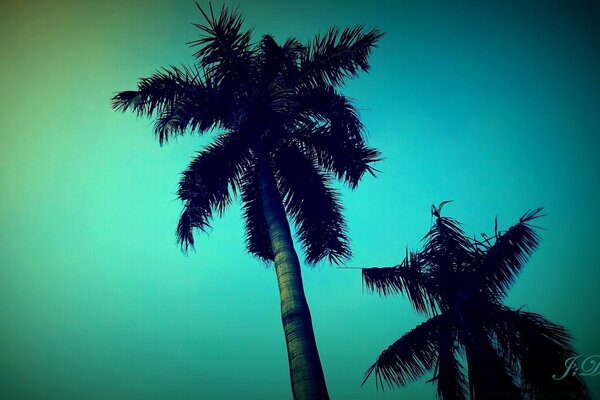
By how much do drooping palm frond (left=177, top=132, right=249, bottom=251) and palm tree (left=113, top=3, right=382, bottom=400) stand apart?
0.03m

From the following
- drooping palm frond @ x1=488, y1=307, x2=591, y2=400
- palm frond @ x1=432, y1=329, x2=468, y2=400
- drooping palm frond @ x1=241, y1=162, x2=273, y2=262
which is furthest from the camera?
drooping palm frond @ x1=241, y1=162, x2=273, y2=262

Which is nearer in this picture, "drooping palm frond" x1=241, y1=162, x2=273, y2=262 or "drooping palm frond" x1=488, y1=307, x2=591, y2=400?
"drooping palm frond" x1=488, y1=307, x2=591, y2=400

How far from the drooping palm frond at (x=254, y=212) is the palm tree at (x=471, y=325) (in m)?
3.62

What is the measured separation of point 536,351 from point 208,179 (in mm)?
9335

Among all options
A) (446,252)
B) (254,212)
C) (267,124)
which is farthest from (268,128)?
(446,252)

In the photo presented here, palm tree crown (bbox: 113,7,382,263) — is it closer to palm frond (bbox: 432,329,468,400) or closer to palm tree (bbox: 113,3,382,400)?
palm tree (bbox: 113,3,382,400)

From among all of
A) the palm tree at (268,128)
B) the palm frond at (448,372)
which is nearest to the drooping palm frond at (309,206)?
the palm tree at (268,128)

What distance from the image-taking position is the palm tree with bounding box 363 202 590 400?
26.8 ft

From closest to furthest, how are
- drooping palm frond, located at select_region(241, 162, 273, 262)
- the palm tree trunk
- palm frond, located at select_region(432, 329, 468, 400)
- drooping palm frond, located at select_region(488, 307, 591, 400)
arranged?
1. the palm tree trunk
2. drooping palm frond, located at select_region(488, 307, 591, 400)
3. palm frond, located at select_region(432, 329, 468, 400)
4. drooping palm frond, located at select_region(241, 162, 273, 262)

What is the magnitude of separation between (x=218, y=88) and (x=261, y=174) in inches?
108

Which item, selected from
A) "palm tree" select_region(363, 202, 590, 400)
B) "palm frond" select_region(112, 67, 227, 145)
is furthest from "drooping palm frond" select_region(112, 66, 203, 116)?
"palm tree" select_region(363, 202, 590, 400)

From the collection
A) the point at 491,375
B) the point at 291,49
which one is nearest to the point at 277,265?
the point at 491,375

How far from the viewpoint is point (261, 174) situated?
32.1 ft

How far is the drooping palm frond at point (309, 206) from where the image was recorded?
10.8m
